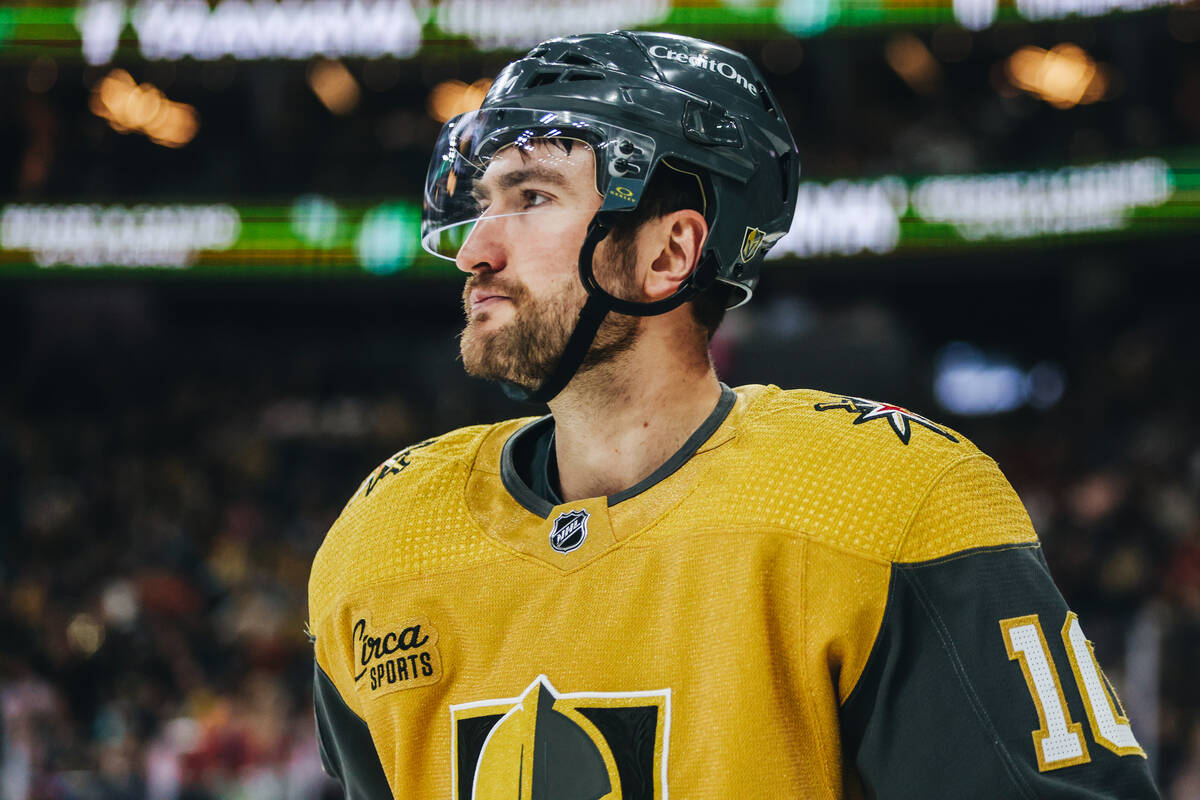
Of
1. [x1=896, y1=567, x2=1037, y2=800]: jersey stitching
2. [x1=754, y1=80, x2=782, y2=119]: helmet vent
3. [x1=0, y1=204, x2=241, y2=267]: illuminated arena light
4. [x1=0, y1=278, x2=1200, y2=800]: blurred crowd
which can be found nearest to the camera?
[x1=896, y1=567, x2=1037, y2=800]: jersey stitching

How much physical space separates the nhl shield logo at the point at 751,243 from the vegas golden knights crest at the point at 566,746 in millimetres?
666

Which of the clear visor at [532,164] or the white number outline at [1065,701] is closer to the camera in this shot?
the white number outline at [1065,701]

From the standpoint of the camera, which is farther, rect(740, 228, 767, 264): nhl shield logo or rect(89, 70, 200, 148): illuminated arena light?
rect(89, 70, 200, 148): illuminated arena light

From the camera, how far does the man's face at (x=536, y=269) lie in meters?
1.71

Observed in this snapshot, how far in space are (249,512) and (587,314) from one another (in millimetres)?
8668

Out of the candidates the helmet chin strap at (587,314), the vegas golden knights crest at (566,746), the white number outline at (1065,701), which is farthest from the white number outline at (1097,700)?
the helmet chin strap at (587,314)

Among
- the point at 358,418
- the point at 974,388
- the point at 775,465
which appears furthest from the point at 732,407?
the point at 974,388

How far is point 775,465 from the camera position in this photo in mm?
1559

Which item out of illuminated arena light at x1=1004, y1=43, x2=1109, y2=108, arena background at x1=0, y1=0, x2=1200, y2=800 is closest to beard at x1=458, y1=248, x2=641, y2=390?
arena background at x1=0, y1=0, x2=1200, y2=800

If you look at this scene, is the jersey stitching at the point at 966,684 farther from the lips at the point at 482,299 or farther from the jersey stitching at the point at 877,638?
the lips at the point at 482,299

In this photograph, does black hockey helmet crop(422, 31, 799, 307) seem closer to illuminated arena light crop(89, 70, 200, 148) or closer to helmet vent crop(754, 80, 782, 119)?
helmet vent crop(754, 80, 782, 119)

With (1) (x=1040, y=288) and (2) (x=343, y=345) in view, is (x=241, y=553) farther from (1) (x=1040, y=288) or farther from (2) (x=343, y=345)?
(1) (x=1040, y=288)

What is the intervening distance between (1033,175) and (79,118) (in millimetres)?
7881

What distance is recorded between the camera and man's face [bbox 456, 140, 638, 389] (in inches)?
67.4
